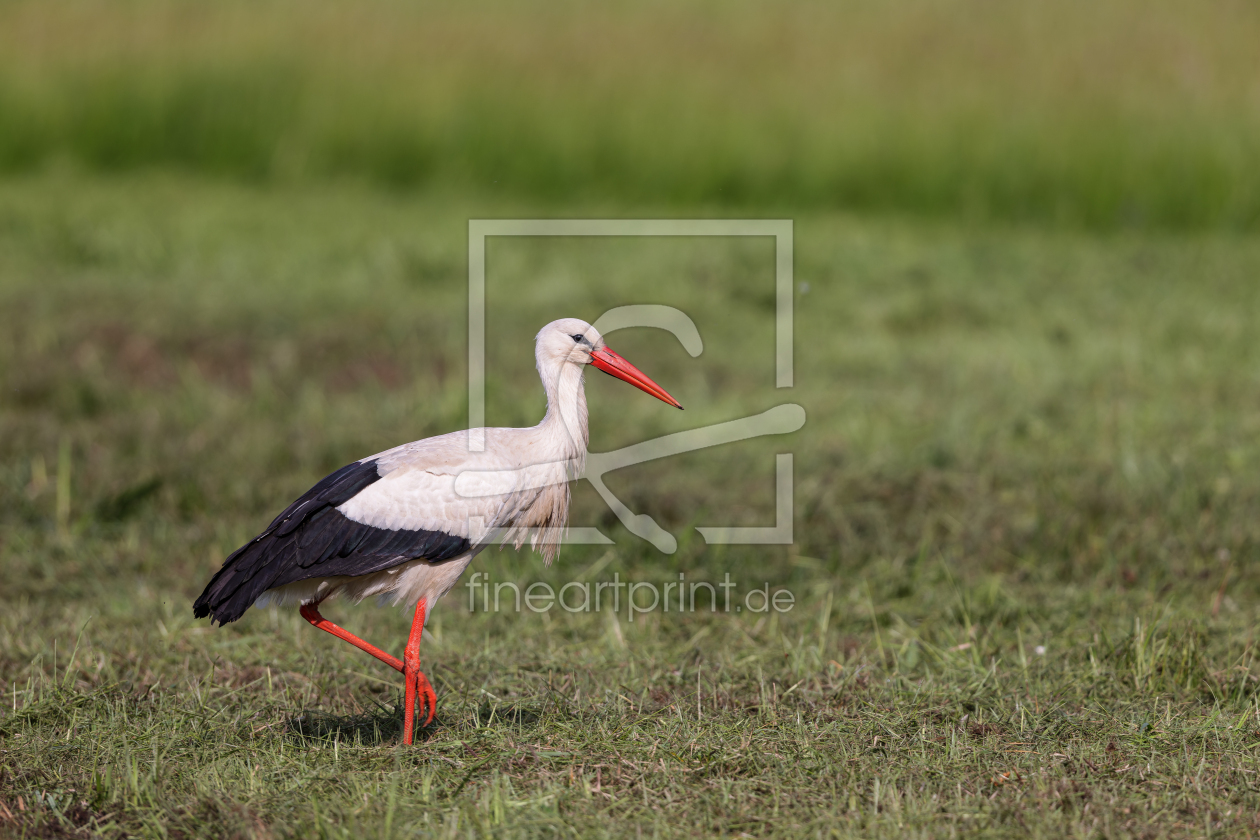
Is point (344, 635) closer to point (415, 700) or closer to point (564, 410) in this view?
point (415, 700)

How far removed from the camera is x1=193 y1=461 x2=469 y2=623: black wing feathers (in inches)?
122

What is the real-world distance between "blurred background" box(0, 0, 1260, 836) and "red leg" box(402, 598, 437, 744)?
10.4 inches

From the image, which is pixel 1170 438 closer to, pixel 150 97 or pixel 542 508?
pixel 542 508

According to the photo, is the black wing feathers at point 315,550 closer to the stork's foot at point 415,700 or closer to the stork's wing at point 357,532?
the stork's wing at point 357,532

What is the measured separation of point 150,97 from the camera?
976 cm

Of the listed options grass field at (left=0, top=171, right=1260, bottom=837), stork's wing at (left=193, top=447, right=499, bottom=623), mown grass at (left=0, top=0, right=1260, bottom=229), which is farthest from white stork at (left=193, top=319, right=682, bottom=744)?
mown grass at (left=0, top=0, right=1260, bottom=229)

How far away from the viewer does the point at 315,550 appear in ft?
10.3

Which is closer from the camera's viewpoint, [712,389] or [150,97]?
[712,389]

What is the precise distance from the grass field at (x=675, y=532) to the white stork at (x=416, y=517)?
276 mm

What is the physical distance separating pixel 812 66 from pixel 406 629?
720 cm

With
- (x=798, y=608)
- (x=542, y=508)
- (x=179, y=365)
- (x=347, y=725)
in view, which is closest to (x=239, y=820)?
(x=347, y=725)

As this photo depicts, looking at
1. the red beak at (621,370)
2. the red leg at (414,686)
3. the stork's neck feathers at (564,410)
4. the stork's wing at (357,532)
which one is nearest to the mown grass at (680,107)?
the red beak at (621,370)

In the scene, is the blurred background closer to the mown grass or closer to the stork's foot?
the mown grass

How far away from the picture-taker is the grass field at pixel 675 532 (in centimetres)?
272
